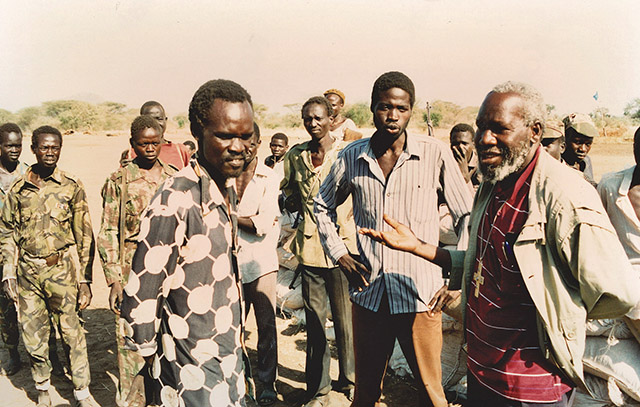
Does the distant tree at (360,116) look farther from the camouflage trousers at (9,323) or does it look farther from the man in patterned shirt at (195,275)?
the man in patterned shirt at (195,275)

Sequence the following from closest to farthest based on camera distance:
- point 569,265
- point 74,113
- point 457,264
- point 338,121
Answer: point 569,265
point 457,264
point 338,121
point 74,113

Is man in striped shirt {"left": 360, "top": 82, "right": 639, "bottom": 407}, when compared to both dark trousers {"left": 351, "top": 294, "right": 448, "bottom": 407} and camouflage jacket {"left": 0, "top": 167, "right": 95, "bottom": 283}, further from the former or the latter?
camouflage jacket {"left": 0, "top": 167, "right": 95, "bottom": 283}

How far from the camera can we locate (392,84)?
2.68m

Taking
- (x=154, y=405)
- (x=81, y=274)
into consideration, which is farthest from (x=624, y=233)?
(x=81, y=274)

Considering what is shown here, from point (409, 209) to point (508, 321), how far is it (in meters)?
0.96

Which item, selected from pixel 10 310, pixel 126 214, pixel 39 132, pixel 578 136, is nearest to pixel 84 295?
pixel 126 214

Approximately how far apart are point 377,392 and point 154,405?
1.35 meters

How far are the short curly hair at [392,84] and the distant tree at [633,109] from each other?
81.9 feet

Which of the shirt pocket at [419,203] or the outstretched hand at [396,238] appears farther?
the shirt pocket at [419,203]

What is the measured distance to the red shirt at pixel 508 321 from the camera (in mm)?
1810

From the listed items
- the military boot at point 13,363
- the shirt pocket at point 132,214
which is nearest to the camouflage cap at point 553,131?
the shirt pocket at point 132,214

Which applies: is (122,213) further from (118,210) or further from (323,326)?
(323,326)

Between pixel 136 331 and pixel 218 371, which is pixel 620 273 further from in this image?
pixel 136 331

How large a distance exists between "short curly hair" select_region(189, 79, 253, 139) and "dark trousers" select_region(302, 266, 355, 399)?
2112 mm
